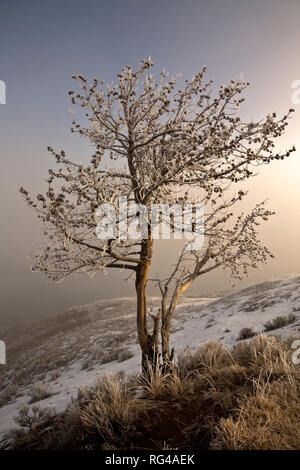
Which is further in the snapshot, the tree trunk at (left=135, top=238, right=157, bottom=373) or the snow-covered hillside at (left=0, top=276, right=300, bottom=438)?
the snow-covered hillside at (left=0, top=276, right=300, bottom=438)

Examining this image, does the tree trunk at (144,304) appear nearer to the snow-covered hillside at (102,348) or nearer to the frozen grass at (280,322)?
the snow-covered hillside at (102,348)

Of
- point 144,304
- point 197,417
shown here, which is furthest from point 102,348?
point 197,417

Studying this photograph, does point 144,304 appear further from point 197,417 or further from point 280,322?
point 280,322

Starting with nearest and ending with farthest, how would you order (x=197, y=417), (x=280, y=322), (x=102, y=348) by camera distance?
1. (x=197, y=417)
2. (x=280, y=322)
3. (x=102, y=348)

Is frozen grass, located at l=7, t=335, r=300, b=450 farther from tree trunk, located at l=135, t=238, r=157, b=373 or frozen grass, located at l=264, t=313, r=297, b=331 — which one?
frozen grass, located at l=264, t=313, r=297, b=331

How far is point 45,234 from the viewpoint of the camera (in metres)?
5.21

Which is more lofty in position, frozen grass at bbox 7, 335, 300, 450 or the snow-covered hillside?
frozen grass at bbox 7, 335, 300, 450

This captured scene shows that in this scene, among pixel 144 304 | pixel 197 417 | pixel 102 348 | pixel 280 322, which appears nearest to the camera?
pixel 197 417

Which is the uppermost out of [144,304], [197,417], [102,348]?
[144,304]

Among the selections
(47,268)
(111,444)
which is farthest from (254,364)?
(47,268)

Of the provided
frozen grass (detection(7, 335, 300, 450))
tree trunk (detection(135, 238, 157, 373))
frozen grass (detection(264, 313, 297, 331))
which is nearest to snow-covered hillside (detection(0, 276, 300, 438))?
frozen grass (detection(264, 313, 297, 331))

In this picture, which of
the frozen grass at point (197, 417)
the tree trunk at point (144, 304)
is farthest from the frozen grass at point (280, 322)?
the tree trunk at point (144, 304)

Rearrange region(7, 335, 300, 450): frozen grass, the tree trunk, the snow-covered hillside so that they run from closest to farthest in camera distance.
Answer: region(7, 335, 300, 450): frozen grass < the tree trunk < the snow-covered hillside

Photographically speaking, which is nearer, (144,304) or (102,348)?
(144,304)
